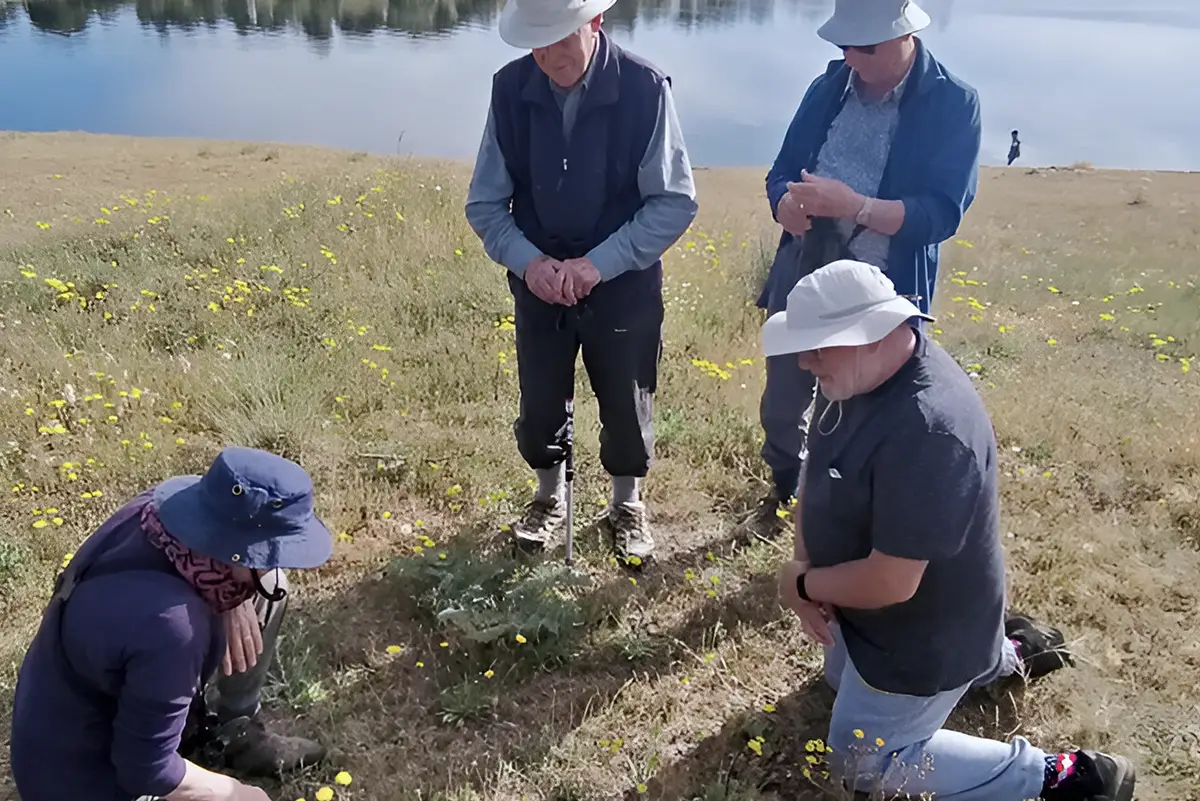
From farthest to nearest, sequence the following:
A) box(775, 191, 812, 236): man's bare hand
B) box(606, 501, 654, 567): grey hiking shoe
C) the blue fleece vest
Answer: box(606, 501, 654, 567): grey hiking shoe → box(775, 191, 812, 236): man's bare hand → the blue fleece vest

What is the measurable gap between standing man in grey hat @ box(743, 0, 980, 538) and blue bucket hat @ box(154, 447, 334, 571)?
1.96 metres

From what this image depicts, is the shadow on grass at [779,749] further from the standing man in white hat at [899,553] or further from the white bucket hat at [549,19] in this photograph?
the white bucket hat at [549,19]

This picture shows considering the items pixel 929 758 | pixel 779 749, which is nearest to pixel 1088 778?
pixel 929 758

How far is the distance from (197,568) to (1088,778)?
231 cm

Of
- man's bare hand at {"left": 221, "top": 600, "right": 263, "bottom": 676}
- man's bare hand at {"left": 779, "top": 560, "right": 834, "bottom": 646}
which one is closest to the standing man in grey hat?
man's bare hand at {"left": 779, "top": 560, "right": 834, "bottom": 646}

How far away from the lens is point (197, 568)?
1.93 metres

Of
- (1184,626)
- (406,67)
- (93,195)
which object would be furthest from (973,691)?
(406,67)

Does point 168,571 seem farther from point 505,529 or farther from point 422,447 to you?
point 422,447

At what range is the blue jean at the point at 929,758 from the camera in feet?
8.35

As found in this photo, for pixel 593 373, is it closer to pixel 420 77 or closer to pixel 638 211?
pixel 638 211

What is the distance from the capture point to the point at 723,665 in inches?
124

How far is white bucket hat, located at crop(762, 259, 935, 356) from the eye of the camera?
2119mm

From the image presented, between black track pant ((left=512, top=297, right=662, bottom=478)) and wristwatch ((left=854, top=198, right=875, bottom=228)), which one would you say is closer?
wristwatch ((left=854, top=198, right=875, bottom=228))

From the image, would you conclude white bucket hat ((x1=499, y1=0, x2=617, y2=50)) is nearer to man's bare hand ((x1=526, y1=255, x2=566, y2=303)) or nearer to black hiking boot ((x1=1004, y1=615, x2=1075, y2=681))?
man's bare hand ((x1=526, y1=255, x2=566, y2=303))
